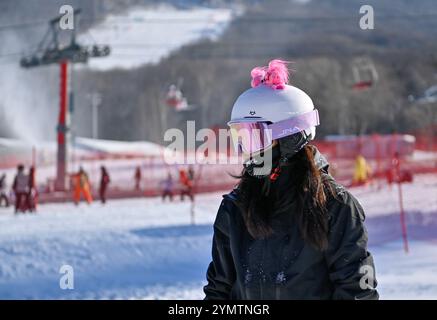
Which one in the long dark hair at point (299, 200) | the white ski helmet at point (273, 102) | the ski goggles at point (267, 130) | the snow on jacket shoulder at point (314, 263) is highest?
the white ski helmet at point (273, 102)

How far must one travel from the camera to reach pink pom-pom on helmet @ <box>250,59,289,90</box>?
8.13 feet

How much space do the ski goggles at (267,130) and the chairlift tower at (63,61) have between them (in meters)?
23.4

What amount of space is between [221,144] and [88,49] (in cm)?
2343

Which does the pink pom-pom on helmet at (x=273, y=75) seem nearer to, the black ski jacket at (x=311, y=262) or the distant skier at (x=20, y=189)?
the black ski jacket at (x=311, y=262)

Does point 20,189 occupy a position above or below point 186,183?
below

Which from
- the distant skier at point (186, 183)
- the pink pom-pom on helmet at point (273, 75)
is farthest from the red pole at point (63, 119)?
the pink pom-pom on helmet at point (273, 75)

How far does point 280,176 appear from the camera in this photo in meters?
2.38

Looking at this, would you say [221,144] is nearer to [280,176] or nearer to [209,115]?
[280,176]

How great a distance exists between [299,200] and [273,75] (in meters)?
0.41

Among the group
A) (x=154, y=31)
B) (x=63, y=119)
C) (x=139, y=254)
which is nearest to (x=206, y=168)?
(x=63, y=119)

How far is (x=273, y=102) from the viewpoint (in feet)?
7.99

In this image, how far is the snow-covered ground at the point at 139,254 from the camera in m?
8.52

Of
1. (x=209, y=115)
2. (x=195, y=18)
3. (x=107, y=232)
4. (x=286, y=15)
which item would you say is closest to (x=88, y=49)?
(x=107, y=232)

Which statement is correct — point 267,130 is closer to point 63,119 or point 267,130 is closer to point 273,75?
point 273,75
